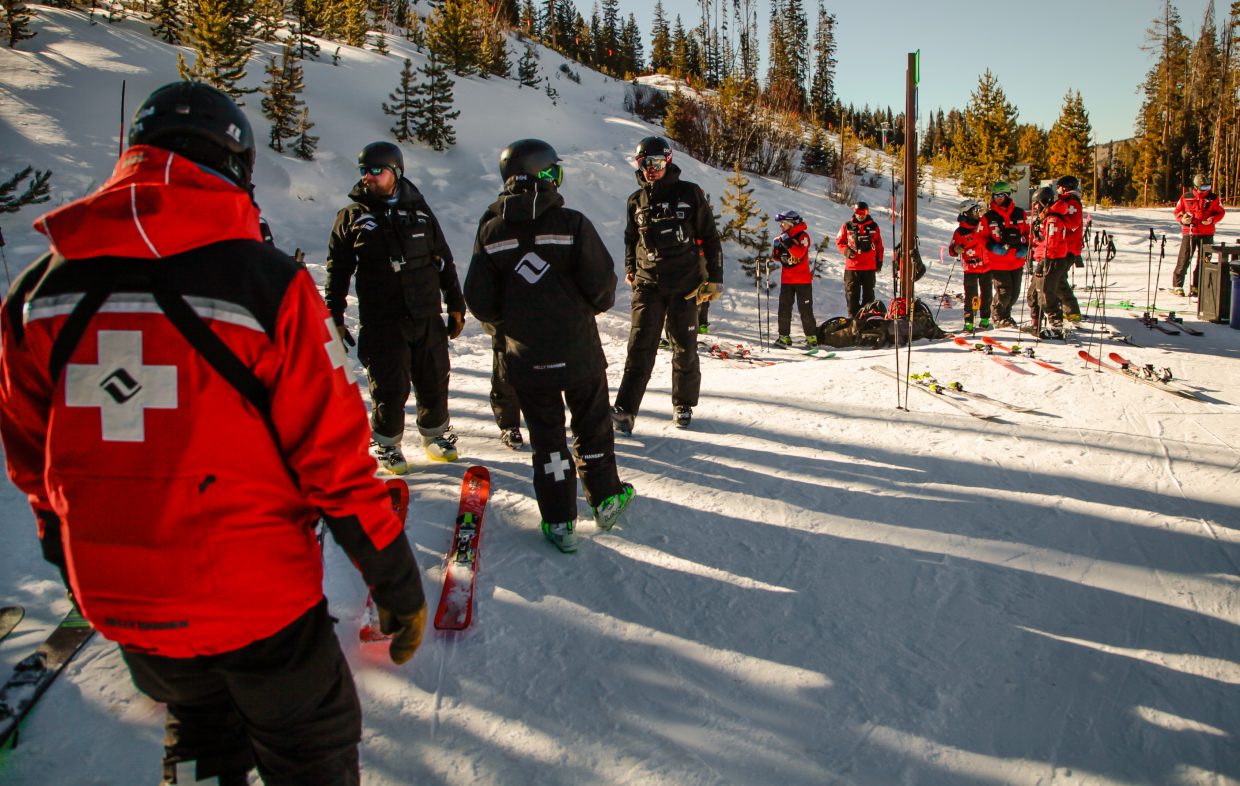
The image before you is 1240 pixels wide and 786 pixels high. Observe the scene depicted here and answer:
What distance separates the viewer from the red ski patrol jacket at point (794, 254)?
10484mm

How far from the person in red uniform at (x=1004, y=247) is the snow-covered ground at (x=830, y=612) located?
3490mm

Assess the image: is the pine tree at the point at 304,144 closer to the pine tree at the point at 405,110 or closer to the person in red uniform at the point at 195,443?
the pine tree at the point at 405,110

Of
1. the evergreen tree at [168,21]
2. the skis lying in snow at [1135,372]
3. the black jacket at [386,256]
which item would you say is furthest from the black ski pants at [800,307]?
the evergreen tree at [168,21]

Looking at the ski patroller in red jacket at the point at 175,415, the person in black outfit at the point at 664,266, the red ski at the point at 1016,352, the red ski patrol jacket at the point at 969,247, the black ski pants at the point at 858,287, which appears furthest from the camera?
the black ski pants at the point at 858,287

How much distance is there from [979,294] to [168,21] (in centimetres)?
1899

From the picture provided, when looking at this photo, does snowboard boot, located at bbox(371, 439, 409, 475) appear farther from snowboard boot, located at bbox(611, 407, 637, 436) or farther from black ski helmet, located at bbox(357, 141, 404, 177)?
black ski helmet, located at bbox(357, 141, 404, 177)

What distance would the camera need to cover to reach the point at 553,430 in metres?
3.52

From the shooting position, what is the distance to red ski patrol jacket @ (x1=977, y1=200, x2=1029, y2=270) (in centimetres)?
909

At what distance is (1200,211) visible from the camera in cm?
1125

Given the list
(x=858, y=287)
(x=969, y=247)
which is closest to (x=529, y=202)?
(x=858, y=287)

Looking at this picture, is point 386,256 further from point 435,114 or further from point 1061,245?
point 435,114

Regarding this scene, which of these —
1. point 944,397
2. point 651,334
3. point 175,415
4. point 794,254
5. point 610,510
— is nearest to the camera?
point 175,415

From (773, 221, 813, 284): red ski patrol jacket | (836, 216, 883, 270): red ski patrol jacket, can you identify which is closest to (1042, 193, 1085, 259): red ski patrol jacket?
(836, 216, 883, 270): red ski patrol jacket

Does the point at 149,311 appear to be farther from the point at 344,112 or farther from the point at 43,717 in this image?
the point at 344,112
